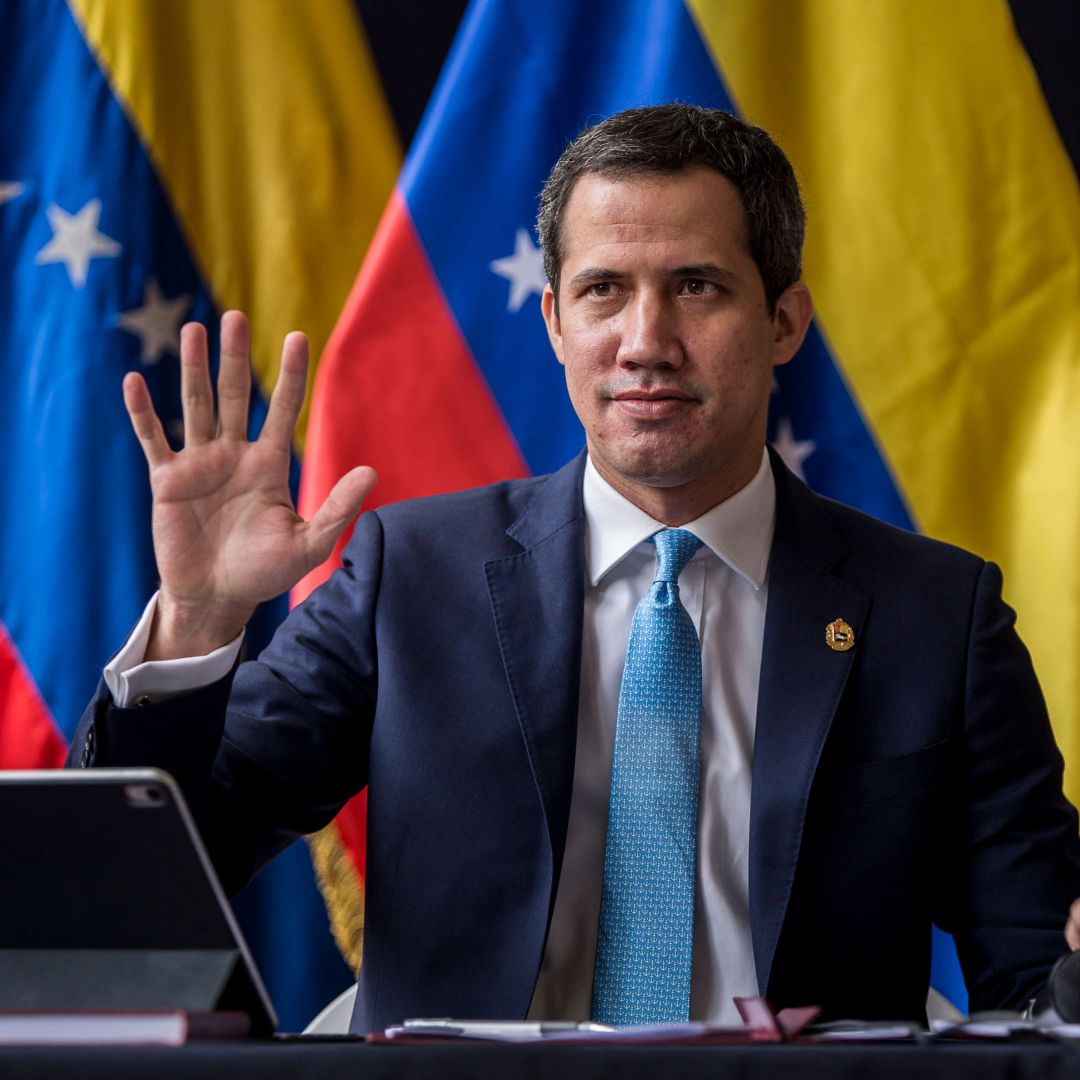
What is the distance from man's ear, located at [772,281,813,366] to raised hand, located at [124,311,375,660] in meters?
0.66

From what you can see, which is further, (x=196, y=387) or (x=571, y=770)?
(x=571, y=770)

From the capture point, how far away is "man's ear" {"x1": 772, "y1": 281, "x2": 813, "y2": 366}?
73.0 inches

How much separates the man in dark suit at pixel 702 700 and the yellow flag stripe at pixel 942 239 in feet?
1.82

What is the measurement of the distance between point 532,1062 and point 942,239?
190 centimetres

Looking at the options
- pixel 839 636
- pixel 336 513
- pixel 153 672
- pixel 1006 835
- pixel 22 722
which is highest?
pixel 336 513

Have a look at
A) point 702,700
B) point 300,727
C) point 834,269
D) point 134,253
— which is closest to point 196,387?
point 300,727

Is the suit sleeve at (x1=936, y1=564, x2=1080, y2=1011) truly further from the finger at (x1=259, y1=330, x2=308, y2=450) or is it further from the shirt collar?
the finger at (x1=259, y1=330, x2=308, y2=450)

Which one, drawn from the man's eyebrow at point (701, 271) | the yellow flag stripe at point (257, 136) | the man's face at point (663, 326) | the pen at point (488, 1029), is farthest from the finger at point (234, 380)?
the yellow flag stripe at point (257, 136)

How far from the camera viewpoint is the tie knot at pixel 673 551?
1686mm

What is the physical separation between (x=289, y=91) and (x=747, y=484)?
1148 mm

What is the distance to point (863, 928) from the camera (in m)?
1.63

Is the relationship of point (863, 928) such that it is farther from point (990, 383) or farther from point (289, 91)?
point (289, 91)

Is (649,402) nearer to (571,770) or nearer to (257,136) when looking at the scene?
(571,770)

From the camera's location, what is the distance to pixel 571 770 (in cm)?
161
